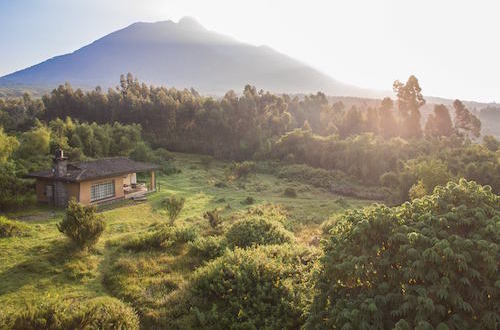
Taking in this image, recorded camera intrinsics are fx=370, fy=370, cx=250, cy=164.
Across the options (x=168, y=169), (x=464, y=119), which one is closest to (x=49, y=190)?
(x=168, y=169)

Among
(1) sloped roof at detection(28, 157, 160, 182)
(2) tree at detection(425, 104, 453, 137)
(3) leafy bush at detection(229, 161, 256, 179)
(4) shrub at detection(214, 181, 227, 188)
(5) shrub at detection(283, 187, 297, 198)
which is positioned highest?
(2) tree at detection(425, 104, 453, 137)

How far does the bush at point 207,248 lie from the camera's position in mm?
15578

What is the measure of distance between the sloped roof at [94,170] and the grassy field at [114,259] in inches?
85.5

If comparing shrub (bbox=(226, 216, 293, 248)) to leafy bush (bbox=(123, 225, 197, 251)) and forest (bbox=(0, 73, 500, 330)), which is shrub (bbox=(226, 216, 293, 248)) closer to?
forest (bbox=(0, 73, 500, 330))

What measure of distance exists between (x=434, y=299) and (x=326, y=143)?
40.0m

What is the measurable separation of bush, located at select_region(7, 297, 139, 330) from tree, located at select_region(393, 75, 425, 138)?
1743 inches

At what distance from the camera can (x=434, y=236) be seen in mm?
7527

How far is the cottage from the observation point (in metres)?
23.8

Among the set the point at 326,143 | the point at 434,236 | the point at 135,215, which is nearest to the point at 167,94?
the point at 326,143

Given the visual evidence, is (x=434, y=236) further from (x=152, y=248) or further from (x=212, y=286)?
(x=152, y=248)

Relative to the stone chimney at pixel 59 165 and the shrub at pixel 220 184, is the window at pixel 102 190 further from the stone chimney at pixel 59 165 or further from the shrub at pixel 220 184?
the shrub at pixel 220 184

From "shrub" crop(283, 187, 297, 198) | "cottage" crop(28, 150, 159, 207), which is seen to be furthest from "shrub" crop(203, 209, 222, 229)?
"shrub" crop(283, 187, 297, 198)

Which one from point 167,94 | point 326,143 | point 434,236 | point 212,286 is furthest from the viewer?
point 167,94

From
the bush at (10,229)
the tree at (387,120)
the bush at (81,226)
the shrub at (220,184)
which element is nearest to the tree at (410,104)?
the tree at (387,120)
